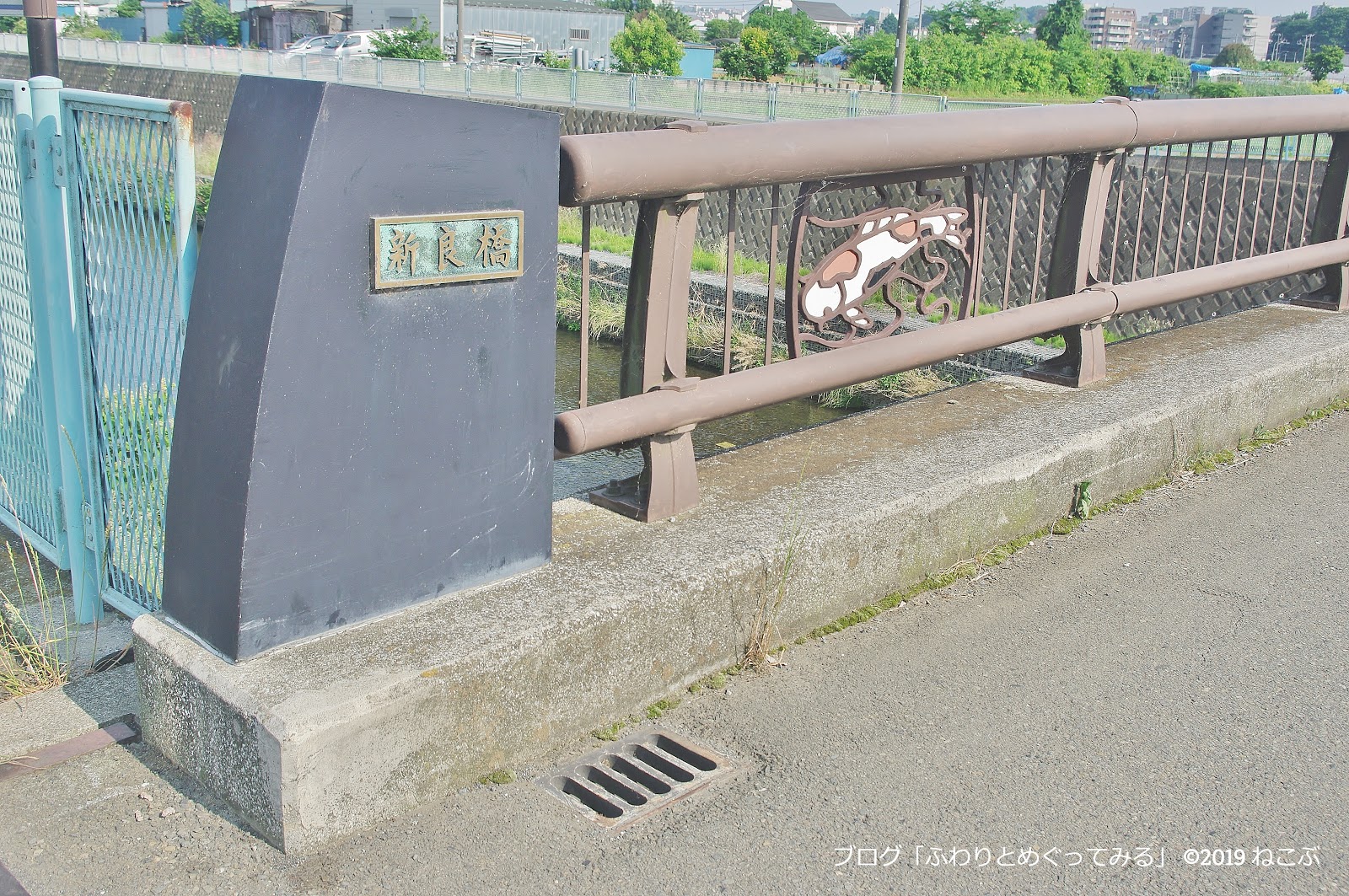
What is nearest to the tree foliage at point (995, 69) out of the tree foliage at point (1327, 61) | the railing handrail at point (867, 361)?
the tree foliage at point (1327, 61)

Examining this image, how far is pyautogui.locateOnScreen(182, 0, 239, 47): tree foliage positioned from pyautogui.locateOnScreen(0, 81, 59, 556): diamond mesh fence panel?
3904 inches

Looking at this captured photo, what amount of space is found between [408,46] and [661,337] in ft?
135

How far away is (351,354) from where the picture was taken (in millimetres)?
2521

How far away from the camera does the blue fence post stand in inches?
129

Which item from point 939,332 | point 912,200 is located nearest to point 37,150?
point 939,332

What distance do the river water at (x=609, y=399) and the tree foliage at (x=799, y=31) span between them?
9280cm

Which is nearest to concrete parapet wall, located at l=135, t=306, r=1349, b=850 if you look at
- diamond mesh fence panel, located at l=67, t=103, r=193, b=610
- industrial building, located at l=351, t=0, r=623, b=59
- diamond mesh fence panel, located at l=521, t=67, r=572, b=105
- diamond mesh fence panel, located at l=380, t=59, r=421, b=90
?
diamond mesh fence panel, located at l=67, t=103, r=193, b=610

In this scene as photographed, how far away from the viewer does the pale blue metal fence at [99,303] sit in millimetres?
2951

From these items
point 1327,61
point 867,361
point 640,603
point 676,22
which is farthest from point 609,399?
point 676,22

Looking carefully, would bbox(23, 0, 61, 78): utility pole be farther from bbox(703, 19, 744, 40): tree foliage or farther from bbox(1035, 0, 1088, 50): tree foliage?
bbox(703, 19, 744, 40): tree foliage

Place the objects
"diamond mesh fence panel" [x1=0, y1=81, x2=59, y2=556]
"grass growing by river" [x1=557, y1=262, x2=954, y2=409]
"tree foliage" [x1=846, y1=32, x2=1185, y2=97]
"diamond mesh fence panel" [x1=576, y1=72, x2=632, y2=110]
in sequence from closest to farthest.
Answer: "diamond mesh fence panel" [x1=0, y1=81, x2=59, y2=556]
"grass growing by river" [x1=557, y1=262, x2=954, y2=409]
"diamond mesh fence panel" [x1=576, y1=72, x2=632, y2=110]
"tree foliage" [x1=846, y1=32, x2=1185, y2=97]

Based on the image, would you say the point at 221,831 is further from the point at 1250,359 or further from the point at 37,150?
the point at 1250,359

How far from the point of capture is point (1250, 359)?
529 cm

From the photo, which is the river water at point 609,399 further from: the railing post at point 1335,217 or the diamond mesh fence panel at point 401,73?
the diamond mesh fence panel at point 401,73
